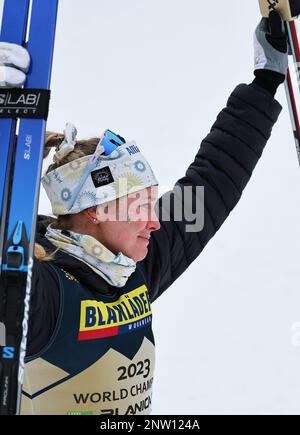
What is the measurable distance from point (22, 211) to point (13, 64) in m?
0.29

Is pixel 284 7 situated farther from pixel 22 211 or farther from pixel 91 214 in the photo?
pixel 22 211

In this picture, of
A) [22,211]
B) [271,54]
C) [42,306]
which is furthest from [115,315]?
[271,54]

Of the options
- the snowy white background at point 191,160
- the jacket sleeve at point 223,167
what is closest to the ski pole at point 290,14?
the jacket sleeve at point 223,167

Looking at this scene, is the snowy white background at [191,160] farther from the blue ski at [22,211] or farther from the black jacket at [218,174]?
the blue ski at [22,211]

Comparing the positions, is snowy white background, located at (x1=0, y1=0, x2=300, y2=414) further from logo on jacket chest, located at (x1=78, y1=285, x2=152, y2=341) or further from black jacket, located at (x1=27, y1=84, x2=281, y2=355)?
logo on jacket chest, located at (x1=78, y1=285, x2=152, y2=341)

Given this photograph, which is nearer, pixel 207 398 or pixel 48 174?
pixel 48 174

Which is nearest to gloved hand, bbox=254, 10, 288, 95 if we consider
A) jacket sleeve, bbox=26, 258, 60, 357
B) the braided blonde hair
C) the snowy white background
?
the braided blonde hair

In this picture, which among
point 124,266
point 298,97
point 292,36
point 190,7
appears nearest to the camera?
point 124,266

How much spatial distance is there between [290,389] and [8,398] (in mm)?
2186

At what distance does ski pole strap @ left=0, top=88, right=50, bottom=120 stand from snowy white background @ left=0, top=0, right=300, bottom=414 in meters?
2.06
